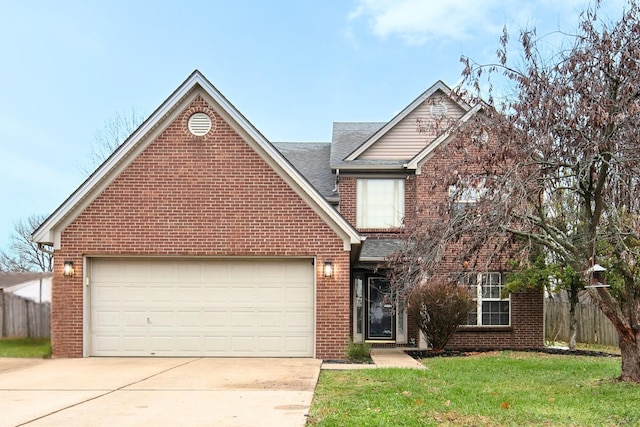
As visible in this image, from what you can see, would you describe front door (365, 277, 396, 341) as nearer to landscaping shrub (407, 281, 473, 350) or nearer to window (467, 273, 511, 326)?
Answer: landscaping shrub (407, 281, 473, 350)

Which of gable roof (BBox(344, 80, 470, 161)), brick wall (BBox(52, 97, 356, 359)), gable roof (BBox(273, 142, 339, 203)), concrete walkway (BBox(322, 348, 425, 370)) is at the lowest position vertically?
concrete walkway (BBox(322, 348, 425, 370))

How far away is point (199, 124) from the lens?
14.0 meters

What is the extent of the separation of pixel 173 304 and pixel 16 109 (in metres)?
13.7

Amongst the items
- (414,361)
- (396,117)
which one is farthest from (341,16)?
(414,361)

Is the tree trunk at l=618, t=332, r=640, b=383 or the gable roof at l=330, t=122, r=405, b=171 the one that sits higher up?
the gable roof at l=330, t=122, r=405, b=171

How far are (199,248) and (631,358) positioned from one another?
8696 millimetres

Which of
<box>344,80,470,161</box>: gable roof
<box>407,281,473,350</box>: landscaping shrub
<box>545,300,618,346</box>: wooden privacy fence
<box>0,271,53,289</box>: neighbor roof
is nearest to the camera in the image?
<box>407,281,473,350</box>: landscaping shrub

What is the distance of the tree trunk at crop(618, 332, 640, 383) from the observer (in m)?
9.92

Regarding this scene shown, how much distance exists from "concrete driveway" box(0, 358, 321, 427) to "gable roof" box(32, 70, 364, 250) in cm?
291

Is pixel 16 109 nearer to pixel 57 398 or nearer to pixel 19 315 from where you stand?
pixel 19 315

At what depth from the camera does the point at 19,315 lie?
20.6 m

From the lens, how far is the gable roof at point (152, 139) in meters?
13.6

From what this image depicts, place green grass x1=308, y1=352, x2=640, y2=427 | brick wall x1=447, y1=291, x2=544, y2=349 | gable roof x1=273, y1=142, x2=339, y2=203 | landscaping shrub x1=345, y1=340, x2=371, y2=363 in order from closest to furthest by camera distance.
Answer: green grass x1=308, y1=352, x2=640, y2=427, landscaping shrub x1=345, y1=340, x2=371, y2=363, brick wall x1=447, y1=291, x2=544, y2=349, gable roof x1=273, y1=142, x2=339, y2=203

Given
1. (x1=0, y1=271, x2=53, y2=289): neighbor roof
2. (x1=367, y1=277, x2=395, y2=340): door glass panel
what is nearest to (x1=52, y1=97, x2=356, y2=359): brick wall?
(x1=367, y1=277, x2=395, y2=340): door glass panel
